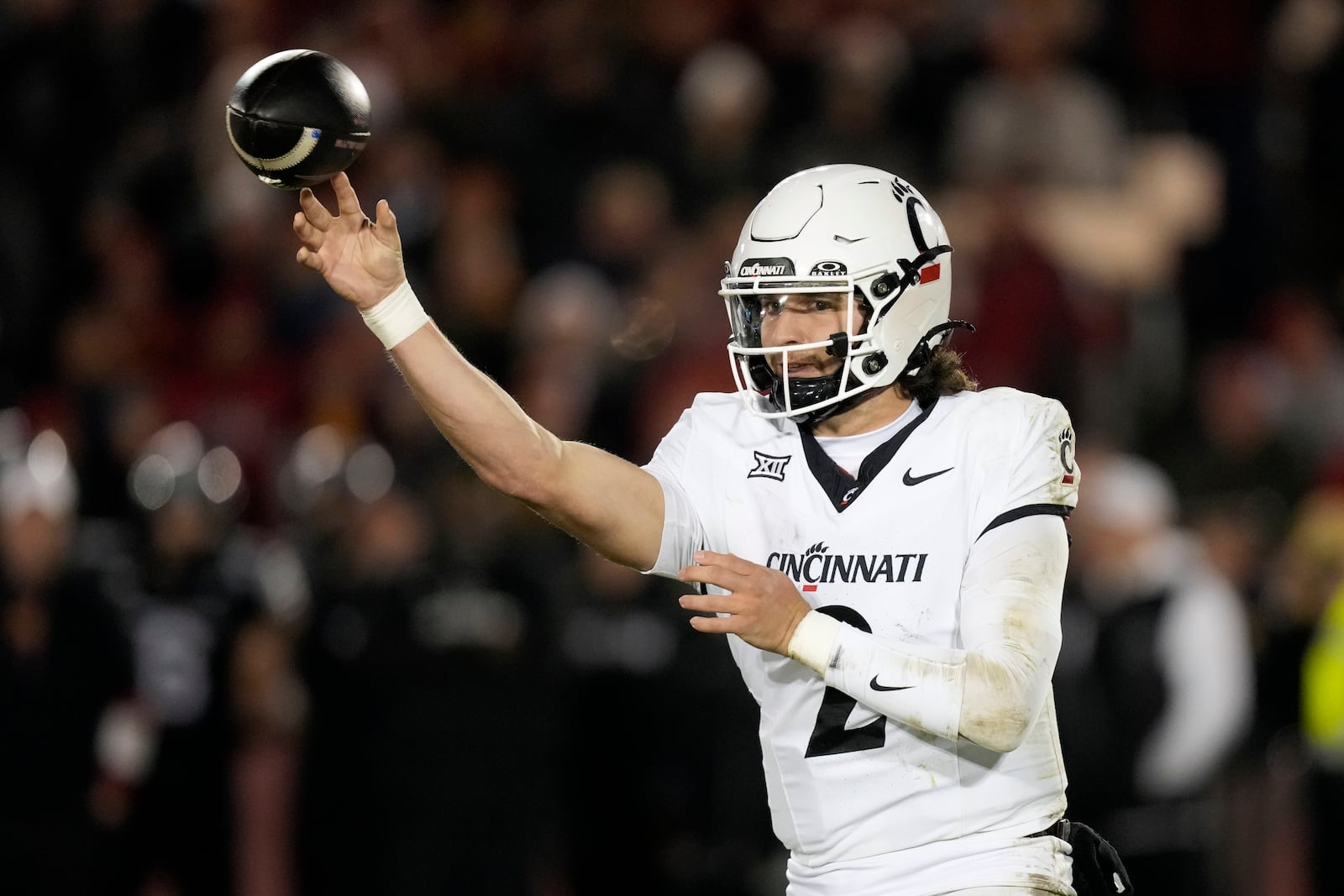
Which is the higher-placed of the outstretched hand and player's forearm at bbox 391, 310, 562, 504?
the outstretched hand

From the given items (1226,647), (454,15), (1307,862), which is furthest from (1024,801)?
(454,15)

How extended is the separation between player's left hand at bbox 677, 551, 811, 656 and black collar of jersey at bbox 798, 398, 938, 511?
1.38 feet

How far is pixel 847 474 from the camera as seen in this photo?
3998 mm

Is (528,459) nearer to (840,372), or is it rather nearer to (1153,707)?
(840,372)

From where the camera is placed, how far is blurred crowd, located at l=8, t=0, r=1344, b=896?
7.71 meters

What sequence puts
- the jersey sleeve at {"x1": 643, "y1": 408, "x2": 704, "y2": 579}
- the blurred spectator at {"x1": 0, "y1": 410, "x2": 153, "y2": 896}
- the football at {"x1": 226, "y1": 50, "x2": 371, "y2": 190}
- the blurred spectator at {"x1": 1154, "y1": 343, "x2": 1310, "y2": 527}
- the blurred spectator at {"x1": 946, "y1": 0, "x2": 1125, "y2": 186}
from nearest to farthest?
the football at {"x1": 226, "y1": 50, "x2": 371, "y2": 190}, the jersey sleeve at {"x1": 643, "y1": 408, "x2": 704, "y2": 579}, the blurred spectator at {"x1": 0, "y1": 410, "x2": 153, "y2": 896}, the blurred spectator at {"x1": 1154, "y1": 343, "x2": 1310, "y2": 527}, the blurred spectator at {"x1": 946, "y1": 0, "x2": 1125, "y2": 186}

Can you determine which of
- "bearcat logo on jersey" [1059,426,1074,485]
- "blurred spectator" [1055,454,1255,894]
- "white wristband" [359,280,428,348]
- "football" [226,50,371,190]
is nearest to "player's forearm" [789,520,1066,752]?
"bearcat logo on jersey" [1059,426,1074,485]

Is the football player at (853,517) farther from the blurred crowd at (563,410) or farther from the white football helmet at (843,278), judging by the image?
the blurred crowd at (563,410)

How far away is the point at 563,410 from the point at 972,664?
16.7 ft

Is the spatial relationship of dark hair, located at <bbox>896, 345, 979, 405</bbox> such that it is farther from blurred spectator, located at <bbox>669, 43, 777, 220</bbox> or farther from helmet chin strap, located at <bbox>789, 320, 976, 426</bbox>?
blurred spectator, located at <bbox>669, 43, 777, 220</bbox>

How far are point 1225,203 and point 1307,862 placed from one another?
11.7 feet

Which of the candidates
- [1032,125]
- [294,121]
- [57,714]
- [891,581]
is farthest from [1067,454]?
[1032,125]

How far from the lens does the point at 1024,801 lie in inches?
149

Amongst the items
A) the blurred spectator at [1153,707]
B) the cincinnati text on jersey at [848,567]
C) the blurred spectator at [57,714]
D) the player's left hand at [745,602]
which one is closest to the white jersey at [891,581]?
the cincinnati text on jersey at [848,567]
